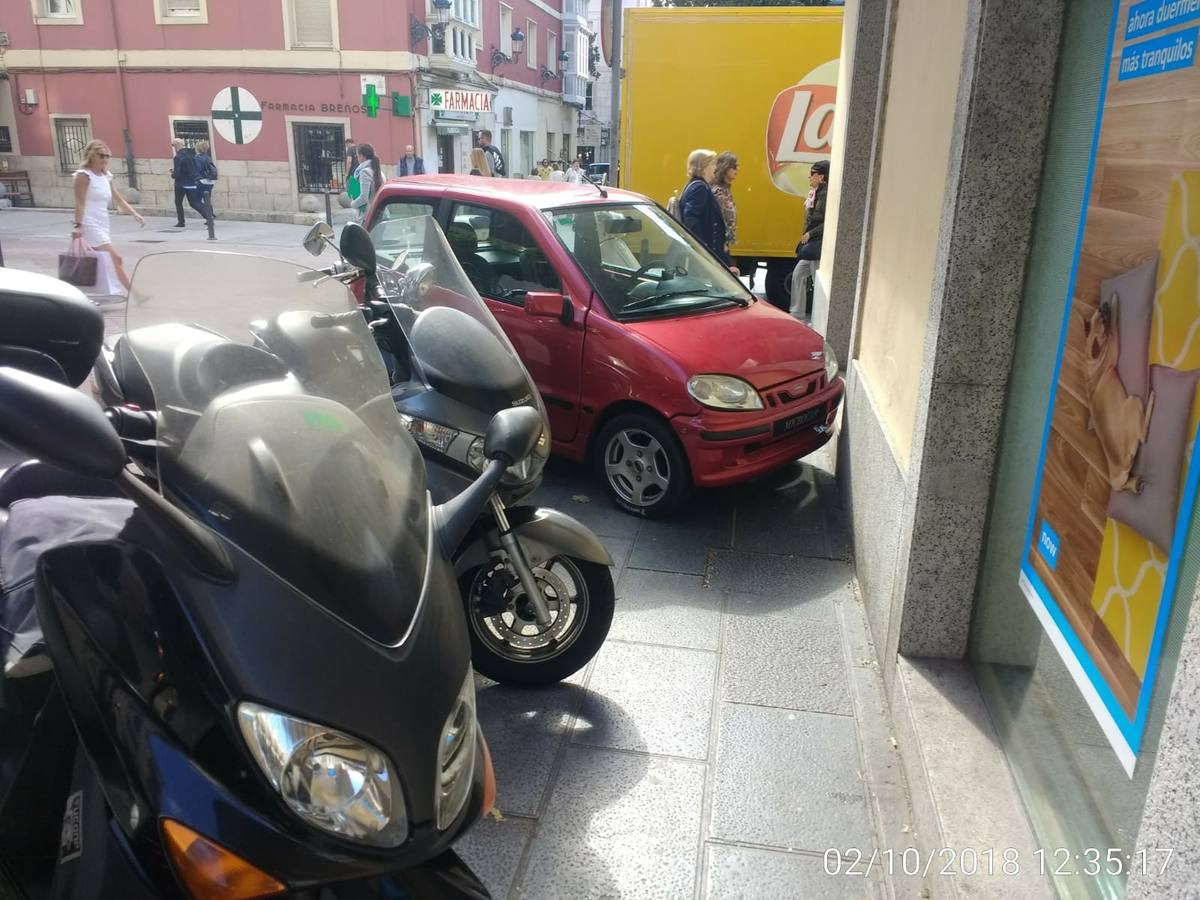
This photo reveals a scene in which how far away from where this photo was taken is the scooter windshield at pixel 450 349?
3.28m

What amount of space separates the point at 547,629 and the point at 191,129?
90.7 feet

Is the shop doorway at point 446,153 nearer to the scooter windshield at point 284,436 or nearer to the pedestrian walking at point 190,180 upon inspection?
the pedestrian walking at point 190,180

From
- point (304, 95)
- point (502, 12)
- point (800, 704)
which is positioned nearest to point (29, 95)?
point (304, 95)

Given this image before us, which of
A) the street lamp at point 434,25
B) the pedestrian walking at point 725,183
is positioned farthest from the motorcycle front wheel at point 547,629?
the street lamp at point 434,25

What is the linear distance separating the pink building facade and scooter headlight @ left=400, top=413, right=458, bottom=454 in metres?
23.6

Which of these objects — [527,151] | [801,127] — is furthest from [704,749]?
[527,151]

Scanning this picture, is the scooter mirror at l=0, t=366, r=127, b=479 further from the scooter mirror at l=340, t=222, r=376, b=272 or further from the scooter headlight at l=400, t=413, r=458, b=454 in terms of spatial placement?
the scooter mirror at l=340, t=222, r=376, b=272

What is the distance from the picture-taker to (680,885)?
2.61 meters

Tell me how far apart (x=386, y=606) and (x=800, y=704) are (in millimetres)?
2198

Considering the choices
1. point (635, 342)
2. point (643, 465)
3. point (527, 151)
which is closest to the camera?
point (635, 342)

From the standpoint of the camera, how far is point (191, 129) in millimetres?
26562

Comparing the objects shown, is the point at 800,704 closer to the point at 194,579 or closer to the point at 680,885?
the point at 680,885

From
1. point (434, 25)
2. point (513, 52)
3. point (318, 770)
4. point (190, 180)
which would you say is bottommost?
point (318, 770)

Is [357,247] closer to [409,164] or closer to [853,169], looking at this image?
[853,169]
